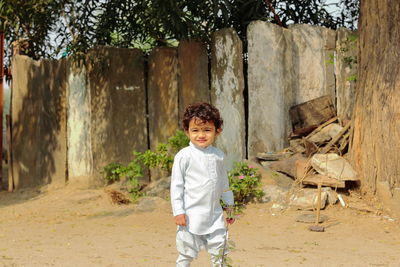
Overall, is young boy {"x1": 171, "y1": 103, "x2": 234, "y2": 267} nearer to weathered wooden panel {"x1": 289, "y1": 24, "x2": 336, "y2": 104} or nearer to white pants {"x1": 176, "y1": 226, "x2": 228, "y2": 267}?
white pants {"x1": 176, "y1": 226, "x2": 228, "y2": 267}

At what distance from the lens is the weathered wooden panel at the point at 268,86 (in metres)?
7.86

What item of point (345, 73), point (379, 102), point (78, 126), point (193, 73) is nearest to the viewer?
point (379, 102)

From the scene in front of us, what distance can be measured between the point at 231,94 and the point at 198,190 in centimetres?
456

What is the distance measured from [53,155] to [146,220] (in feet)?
9.21

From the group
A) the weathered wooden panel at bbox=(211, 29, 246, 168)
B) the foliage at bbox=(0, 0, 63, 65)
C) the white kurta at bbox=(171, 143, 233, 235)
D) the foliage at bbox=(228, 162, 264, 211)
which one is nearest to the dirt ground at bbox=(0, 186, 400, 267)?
the foliage at bbox=(228, 162, 264, 211)

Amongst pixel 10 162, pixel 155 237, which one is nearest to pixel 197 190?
pixel 155 237

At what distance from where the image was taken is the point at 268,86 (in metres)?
7.88

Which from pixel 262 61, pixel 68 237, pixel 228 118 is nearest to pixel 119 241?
pixel 68 237

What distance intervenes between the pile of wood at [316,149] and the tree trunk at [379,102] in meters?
0.24

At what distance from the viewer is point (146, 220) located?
6.53 m

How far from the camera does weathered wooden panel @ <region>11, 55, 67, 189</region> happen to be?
870cm

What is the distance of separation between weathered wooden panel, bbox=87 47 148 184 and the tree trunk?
3.18 meters

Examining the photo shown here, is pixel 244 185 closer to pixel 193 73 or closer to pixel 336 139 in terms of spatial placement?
pixel 336 139

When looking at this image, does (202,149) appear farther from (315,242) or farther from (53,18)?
(53,18)
